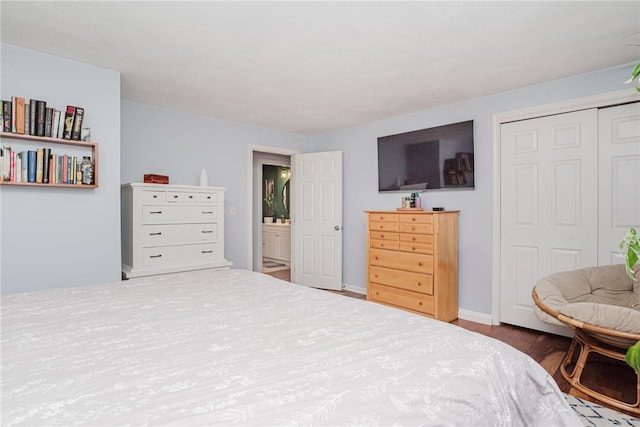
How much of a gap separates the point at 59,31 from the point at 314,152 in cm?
350

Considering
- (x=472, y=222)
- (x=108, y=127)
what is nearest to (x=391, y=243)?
(x=472, y=222)

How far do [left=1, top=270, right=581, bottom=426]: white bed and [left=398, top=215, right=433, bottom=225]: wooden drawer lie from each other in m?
2.04

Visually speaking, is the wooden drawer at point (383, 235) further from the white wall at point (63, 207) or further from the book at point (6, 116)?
the book at point (6, 116)

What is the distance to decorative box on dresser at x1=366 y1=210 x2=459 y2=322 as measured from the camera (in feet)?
11.3

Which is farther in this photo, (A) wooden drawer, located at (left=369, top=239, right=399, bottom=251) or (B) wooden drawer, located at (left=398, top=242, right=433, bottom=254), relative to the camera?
(A) wooden drawer, located at (left=369, top=239, right=399, bottom=251)

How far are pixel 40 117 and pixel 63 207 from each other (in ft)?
2.17

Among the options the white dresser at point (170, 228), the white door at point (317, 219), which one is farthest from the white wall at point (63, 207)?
the white door at point (317, 219)

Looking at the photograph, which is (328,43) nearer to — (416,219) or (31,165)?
(416,219)

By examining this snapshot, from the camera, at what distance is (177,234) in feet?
11.0

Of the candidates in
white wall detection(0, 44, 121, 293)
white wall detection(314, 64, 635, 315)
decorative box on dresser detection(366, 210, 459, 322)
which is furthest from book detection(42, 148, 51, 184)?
white wall detection(314, 64, 635, 315)

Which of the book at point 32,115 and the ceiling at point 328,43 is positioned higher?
the ceiling at point 328,43

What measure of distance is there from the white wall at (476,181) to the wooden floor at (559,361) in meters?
0.32

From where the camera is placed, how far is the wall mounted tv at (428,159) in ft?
12.0

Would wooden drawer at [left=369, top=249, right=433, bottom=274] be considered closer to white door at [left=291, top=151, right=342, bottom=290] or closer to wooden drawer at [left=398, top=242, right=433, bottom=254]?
wooden drawer at [left=398, top=242, right=433, bottom=254]
